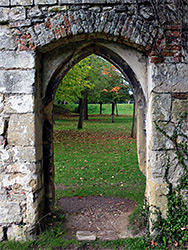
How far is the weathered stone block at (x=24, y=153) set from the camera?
11.1ft

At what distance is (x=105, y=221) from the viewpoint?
411 cm

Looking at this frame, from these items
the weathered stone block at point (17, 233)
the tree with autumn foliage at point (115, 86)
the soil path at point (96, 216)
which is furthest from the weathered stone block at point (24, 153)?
the tree with autumn foliage at point (115, 86)

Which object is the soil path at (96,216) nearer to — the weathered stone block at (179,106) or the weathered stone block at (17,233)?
the weathered stone block at (17,233)

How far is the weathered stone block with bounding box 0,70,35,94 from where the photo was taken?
334 centimetres

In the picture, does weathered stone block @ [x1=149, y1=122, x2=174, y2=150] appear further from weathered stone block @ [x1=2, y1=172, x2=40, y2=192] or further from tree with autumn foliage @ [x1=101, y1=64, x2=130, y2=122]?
tree with autumn foliage @ [x1=101, y1=64, x2=130, y2=122]

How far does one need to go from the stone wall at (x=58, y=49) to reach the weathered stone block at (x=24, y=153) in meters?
0.01

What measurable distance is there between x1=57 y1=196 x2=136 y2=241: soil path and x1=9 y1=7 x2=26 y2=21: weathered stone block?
3288mm

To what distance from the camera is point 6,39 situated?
10.9ft

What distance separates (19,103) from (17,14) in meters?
1.23

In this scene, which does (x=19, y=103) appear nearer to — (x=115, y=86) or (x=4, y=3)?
(x=4, y=3)

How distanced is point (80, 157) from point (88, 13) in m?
5.77

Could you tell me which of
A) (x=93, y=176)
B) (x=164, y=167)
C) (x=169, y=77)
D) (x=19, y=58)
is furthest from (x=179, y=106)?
(x=93, y=176)

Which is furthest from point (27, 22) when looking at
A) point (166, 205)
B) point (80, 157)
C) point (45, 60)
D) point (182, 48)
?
point (80, 157)

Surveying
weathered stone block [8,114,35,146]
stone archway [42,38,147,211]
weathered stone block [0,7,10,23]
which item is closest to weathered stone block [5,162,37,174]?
weathered stone block [8,114,35,146]
